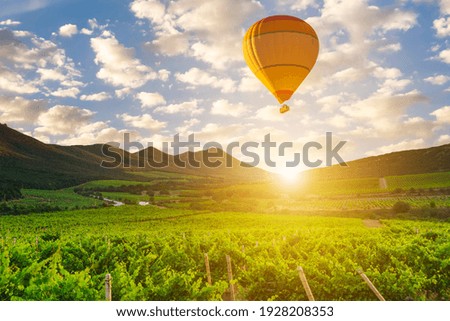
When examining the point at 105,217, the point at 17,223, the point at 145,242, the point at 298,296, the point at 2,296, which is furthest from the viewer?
the point at 105,217

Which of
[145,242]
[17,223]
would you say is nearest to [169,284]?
→ [145,242]

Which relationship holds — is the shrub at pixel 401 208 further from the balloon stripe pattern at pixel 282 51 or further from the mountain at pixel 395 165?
the balloon stripe pattern at pixel 282 51

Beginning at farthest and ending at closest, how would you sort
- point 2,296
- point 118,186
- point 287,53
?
point 118,186 → point 287,53 → point 2,296

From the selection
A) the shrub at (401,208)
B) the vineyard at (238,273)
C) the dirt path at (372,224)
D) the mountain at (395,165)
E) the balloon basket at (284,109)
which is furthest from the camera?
the mountain at (395,165)

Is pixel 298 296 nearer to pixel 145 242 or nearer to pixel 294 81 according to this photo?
pixel 145 242

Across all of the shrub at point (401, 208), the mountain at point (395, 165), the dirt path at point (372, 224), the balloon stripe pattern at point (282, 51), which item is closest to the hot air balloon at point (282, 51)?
the balloon stripe pattern at point (282, 51)

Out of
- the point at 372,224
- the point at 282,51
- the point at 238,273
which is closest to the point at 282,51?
the point at 282,51

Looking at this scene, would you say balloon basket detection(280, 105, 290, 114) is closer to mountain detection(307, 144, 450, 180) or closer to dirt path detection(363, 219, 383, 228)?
dirt path detection(363, 219, 383, 228)

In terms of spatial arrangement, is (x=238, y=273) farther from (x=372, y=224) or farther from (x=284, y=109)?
(x=372, y=224)
